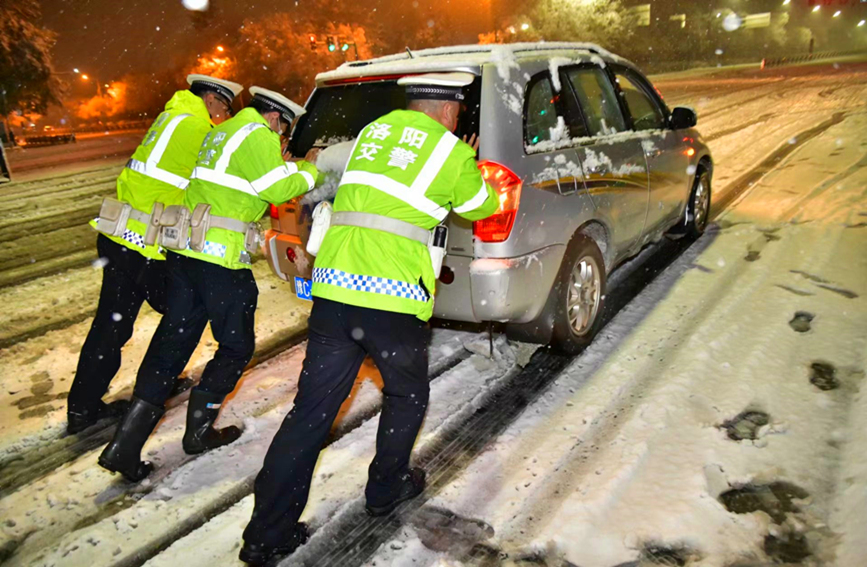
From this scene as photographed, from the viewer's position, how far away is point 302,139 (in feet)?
13.7

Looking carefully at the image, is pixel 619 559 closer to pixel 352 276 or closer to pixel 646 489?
pixel 646 489

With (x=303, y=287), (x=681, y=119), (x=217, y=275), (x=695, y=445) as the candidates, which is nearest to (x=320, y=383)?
(x=217, y=275)

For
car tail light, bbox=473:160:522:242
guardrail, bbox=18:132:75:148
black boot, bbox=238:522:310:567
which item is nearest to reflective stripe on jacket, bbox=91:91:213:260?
car tail light, bbox=473:160:522:242

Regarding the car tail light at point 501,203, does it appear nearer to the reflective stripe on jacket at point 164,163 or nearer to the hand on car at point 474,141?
the hand on car at point 474,141

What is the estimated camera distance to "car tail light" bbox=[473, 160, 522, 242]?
3.23m

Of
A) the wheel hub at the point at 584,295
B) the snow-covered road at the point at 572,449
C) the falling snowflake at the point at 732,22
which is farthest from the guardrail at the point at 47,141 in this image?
the falling snowflake at the point at 732,22

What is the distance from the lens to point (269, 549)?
2.47 meters

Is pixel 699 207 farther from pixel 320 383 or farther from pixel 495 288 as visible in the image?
pixel 320 383

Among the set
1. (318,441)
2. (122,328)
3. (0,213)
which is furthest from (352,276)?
(0,213)

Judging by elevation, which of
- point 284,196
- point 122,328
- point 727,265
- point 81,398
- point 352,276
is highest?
point 284,196

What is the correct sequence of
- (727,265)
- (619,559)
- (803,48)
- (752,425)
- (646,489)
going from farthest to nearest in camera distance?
1. (803,48)
2. (727,265)
3. (752,425)
4. (646,489)
5. (619,559)

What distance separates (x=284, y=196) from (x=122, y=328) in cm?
153

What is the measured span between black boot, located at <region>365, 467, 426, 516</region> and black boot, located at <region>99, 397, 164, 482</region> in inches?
49.0

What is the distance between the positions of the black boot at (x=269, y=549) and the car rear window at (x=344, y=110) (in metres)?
2.15
